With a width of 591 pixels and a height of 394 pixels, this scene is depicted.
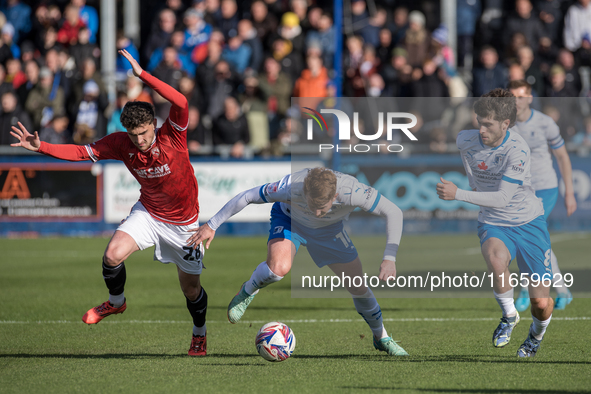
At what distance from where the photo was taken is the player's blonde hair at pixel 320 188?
6.62m

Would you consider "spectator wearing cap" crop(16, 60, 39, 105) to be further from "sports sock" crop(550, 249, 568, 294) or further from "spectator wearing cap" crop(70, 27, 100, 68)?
"sports sock" crop(550, 249, 568, 294)

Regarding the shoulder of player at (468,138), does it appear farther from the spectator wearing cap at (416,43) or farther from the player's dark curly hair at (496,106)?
the spectator wearing cap at (416,43)

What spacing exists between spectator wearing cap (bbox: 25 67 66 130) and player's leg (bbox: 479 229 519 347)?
13.2 metres

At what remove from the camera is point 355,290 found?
6.89 meters

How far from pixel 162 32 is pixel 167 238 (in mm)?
12853

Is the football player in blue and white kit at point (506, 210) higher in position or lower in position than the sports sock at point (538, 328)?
higher

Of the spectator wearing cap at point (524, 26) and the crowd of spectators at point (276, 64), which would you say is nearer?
the crowd of spectators at point (276, 64)

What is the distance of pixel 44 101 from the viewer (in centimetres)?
1812

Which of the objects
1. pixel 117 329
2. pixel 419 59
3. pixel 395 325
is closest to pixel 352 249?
pixel 395 325

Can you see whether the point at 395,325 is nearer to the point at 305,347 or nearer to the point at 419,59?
the point at 305,347

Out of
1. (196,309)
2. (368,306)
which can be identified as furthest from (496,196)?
(196,309)

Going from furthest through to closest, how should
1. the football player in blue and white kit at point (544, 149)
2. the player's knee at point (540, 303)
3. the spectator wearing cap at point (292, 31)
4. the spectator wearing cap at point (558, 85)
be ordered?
the spectator wearing cap at point (292, 31), the spectator wearing cap at point (558, 85), the football player in blue and white kit at point (544, 149), the player's knee at point (540, 303)

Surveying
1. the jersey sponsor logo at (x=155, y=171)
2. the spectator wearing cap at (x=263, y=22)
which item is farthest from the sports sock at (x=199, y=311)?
the spectator wearing cap at (x=263, y=22)

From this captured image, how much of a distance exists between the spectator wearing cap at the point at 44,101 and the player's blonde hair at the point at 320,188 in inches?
497
